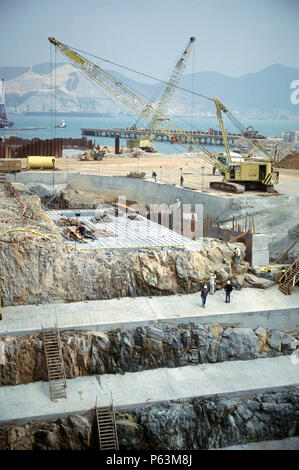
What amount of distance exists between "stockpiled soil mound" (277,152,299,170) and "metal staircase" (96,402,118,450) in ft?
122

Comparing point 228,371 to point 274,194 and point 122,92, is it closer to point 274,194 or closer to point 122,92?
point 274,194

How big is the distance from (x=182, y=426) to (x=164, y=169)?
31092 mm

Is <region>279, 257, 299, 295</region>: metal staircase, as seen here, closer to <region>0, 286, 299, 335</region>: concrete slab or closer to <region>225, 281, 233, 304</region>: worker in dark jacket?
<region>0, 286, 299, 335</region>: concrete slab

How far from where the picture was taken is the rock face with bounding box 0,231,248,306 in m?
22.4

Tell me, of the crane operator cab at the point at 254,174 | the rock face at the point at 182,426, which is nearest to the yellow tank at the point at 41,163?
the crane operator cab at the point at 254,174

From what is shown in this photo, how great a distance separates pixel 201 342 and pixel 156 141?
101 meters

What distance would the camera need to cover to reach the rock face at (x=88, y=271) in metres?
22.4

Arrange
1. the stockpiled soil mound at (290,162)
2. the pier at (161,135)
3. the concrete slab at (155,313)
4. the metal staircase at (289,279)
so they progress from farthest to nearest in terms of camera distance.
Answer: the pier at (161,135) < the stockpiled soil mound at (290,162) < the metal staircase at (289,279) < the concrete slab at (155,313)

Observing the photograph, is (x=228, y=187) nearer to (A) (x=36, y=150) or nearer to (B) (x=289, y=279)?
(B) (x=289, y=279)

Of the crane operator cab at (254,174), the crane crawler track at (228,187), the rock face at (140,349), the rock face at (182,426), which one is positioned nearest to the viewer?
the rock face at (182,426)

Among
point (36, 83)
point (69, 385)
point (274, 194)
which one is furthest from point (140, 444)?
point (36, 83)

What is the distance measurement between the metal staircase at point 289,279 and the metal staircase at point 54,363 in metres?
10.6

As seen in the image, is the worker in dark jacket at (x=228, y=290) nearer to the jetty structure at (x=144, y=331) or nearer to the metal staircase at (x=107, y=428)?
the jetty structure at (x=144, y=331)

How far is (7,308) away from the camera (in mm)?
21500
